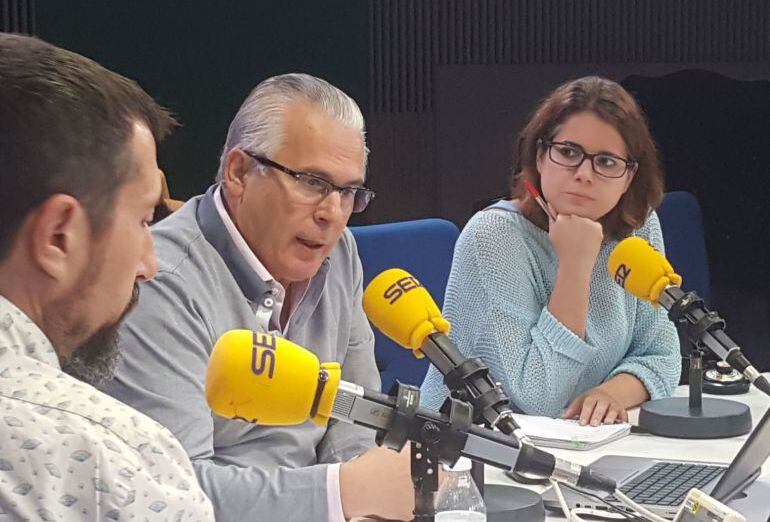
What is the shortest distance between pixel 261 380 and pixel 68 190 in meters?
0.30

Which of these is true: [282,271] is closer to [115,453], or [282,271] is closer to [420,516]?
[420,516]

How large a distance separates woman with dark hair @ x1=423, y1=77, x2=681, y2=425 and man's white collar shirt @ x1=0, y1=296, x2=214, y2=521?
1.47 m

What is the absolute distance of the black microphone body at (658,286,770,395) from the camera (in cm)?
174

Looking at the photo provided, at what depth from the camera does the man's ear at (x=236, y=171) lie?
188 cm

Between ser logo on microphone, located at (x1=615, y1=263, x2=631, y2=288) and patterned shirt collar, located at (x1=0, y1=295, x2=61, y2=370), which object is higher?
patterned shirt collar, located at (x1=0, y1=295, x2=61, y2=370)

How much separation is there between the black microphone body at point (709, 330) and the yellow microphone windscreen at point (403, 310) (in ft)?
1.82

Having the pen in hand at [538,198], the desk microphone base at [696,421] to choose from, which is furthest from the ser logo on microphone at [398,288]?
the pen in hand at [538,198]

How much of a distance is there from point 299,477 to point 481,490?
0.26m

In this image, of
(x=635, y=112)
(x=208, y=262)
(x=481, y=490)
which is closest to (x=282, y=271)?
(x=208, y=262)

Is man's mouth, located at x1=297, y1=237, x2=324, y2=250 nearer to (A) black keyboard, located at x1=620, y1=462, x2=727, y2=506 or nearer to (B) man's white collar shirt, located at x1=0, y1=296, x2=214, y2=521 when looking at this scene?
(A) black keyboard, located at x1=620, y1=462, x2=727, y2=506

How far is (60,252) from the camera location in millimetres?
963

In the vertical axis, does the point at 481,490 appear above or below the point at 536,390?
above

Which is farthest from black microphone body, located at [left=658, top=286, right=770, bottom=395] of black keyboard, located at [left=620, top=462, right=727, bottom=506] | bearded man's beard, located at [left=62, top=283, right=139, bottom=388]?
bearded man's beard, located at [left=62, top=283, right=139, bottom=388]

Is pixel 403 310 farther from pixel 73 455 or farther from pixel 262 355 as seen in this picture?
pixel 73 455
